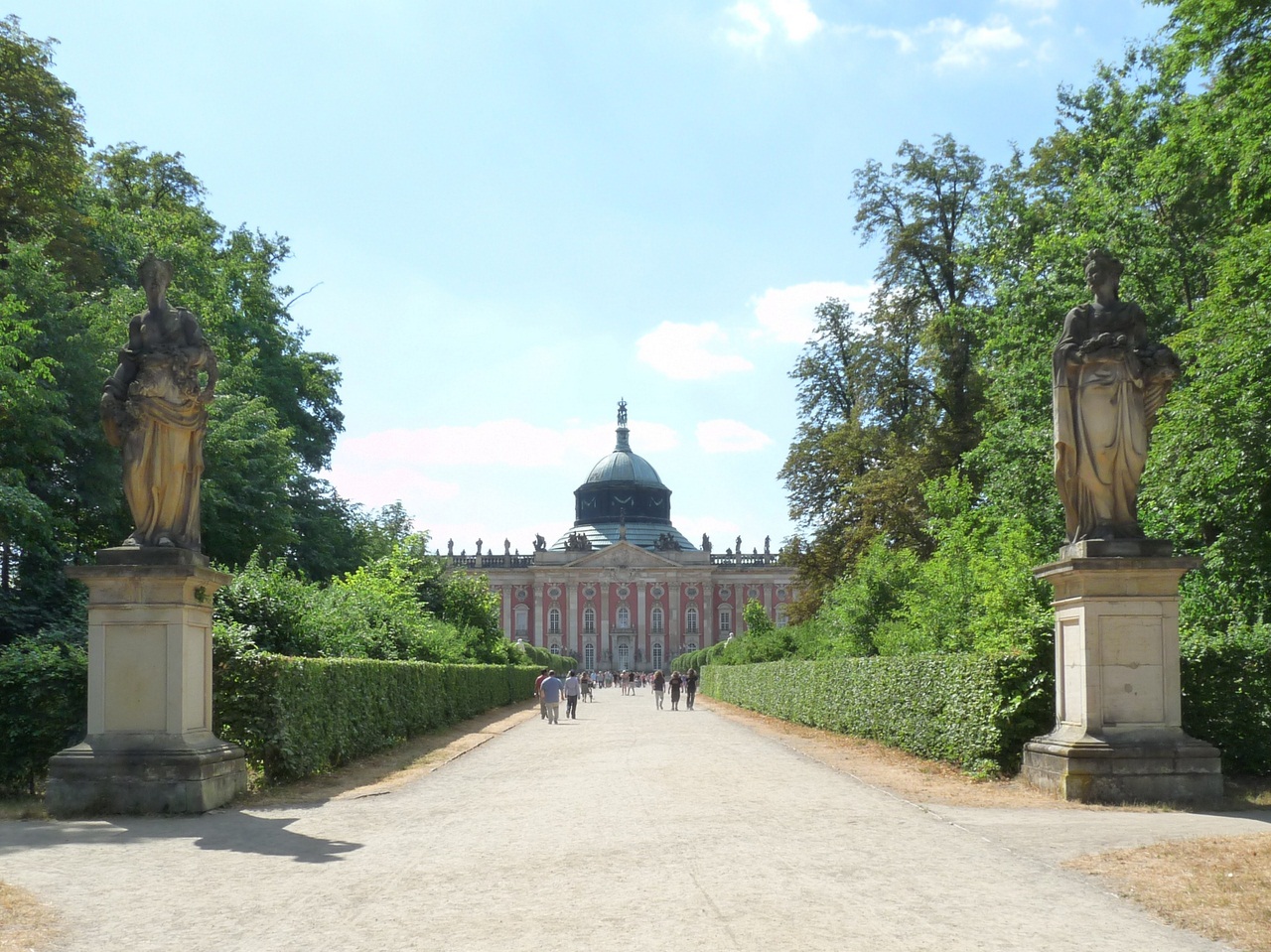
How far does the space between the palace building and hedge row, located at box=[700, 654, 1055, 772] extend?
83734 mm

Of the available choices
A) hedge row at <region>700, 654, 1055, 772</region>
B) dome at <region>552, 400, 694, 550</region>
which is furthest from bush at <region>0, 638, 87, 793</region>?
dome at <region>552, 400, 694, 550</region>

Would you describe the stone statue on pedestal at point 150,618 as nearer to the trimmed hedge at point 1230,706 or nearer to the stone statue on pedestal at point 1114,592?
the stone statue on pedestal at point 1114,592

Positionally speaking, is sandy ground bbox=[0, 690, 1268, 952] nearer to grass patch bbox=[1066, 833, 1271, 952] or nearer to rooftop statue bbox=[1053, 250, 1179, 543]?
grass patch bbox=[1066, 833, 1271, 952]

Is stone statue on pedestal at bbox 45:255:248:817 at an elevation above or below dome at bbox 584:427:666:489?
below

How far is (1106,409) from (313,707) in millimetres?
9757

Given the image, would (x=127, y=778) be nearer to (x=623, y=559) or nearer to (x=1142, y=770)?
(x=1142, y=770)

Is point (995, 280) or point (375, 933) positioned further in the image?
point (995, 280)

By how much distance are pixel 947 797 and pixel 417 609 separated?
70.4 ft

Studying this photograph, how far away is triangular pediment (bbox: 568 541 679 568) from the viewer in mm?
113438

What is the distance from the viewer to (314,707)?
15242mm

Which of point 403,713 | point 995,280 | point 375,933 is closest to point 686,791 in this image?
point 375,933

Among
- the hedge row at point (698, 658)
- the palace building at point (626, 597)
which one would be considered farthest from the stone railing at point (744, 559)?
the hedge row at point (698, 658)

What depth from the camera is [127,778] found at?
431 inches

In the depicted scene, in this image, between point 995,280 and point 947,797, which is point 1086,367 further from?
point 995,280
